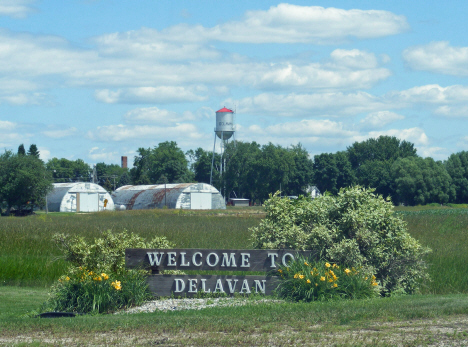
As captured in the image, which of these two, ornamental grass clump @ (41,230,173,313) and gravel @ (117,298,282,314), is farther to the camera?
ornamental grass clump @ (41,230,173,313)

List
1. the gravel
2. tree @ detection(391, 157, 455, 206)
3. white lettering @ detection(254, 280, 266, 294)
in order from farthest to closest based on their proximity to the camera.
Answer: tree @ detection(391, 157, 455, 206), white lettering @ detection(254, 280, 266, 294), the gravel

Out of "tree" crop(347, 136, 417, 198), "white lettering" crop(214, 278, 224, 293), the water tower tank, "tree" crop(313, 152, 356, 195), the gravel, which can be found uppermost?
the water tower tank

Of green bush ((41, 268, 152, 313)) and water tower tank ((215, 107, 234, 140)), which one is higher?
water tower tank ((215, 107, 234, 140))

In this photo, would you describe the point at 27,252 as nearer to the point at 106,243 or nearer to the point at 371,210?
the point at 106,243

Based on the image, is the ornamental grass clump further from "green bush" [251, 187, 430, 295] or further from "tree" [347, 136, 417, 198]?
"tree" [347, 136, 417, 198]

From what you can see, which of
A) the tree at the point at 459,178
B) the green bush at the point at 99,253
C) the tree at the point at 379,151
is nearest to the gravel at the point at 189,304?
the green bush at the point at 99,253

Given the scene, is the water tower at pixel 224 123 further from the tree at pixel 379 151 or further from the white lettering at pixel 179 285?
the white lettering at pixel 179 285

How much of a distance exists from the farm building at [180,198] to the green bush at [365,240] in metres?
64.3

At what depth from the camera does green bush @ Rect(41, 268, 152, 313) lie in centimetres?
1030

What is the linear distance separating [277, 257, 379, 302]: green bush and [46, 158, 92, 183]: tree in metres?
149

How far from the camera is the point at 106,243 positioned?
11742 millimetres

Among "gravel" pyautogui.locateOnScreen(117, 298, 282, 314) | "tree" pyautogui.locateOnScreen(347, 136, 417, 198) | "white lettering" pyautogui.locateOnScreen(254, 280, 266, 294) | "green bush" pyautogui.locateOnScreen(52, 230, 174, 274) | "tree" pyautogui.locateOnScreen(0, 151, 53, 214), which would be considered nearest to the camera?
"gravel" pyautogui.locateOnScreen(117, 298, 282, 314)

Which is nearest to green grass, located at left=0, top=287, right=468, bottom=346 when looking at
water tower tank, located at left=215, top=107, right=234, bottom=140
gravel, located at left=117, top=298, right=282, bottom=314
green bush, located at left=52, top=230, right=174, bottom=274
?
gravel, located at left=117, top=298, right=282, bottom=314

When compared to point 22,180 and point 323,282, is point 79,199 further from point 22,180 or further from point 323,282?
point 323,282
